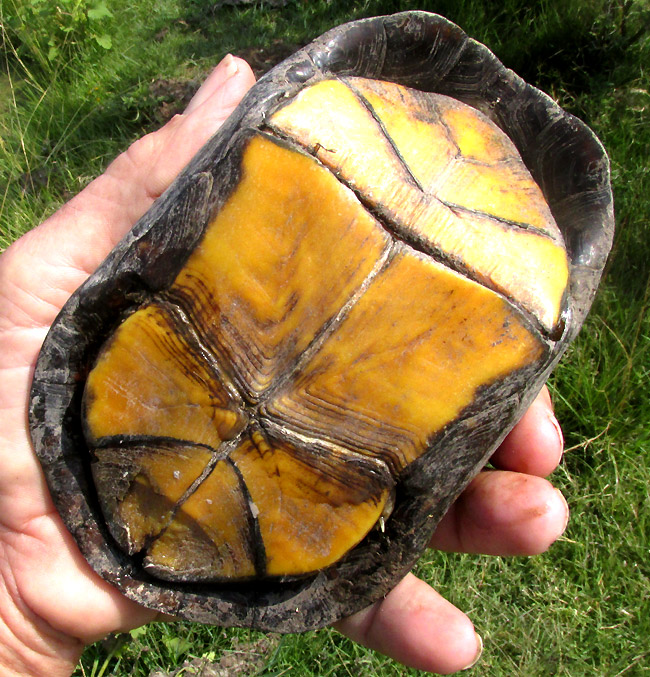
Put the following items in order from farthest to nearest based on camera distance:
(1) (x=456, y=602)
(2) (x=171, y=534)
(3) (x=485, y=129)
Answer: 1. (1) (x=456, y=602)
2. (3) (x=485, y=129)
3. (2) (x=171, y=534)

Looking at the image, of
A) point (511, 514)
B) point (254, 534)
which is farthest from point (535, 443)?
point (254, 534)

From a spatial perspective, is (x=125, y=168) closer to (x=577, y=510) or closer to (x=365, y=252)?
(x=365, y=252)

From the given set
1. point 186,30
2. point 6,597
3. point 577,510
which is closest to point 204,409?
point 6,597

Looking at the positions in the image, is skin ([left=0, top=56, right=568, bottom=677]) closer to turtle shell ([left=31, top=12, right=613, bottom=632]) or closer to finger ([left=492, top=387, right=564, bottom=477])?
finger ([left=492, top=387, right=564, bottom=477])

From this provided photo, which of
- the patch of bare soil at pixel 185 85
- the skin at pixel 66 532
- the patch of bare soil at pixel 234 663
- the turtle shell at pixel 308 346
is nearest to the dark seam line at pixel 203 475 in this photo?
the turtle shell at pixel 308 346

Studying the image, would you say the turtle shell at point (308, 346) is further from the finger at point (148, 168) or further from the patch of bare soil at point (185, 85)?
the patch of bare soil at point (185, 85)

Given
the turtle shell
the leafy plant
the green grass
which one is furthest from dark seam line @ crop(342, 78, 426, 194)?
the leafy plant
